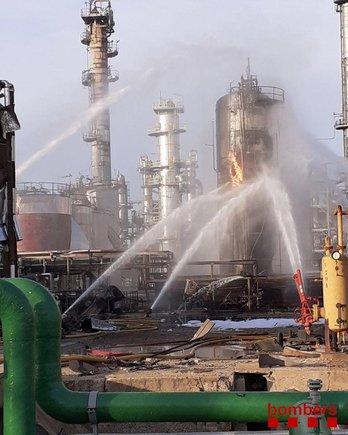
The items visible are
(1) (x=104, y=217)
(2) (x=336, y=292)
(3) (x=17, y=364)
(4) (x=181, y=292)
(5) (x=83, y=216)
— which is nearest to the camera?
(3) (x=17, y=364)

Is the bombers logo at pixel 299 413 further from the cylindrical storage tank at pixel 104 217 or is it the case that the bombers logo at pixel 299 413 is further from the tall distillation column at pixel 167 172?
the tall distillation column at pixel 167 172

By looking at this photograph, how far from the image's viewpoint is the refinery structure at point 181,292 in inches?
207

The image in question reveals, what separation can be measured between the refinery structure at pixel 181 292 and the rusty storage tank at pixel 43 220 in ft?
0.31

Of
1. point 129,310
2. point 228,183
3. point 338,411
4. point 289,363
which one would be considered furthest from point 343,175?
point 338,411

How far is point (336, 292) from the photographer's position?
10.1 metres

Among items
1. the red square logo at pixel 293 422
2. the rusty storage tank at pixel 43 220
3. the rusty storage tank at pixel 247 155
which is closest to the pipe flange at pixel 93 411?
the red square logo at pixel 293 422

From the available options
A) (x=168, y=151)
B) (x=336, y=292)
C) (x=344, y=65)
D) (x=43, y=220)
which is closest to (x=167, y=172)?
(x=168, y=151)

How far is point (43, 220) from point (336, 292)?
33902 millimetres

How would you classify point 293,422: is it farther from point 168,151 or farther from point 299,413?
point 168,151

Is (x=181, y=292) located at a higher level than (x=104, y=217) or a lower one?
lower

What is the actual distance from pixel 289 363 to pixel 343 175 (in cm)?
2360

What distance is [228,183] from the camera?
109ft

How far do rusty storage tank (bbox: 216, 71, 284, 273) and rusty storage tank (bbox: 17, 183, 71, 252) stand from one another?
13024 millimetres

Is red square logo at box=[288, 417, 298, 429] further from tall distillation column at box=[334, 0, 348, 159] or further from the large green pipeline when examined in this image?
tall distillation column at box=[334, 0, 348, 159]
